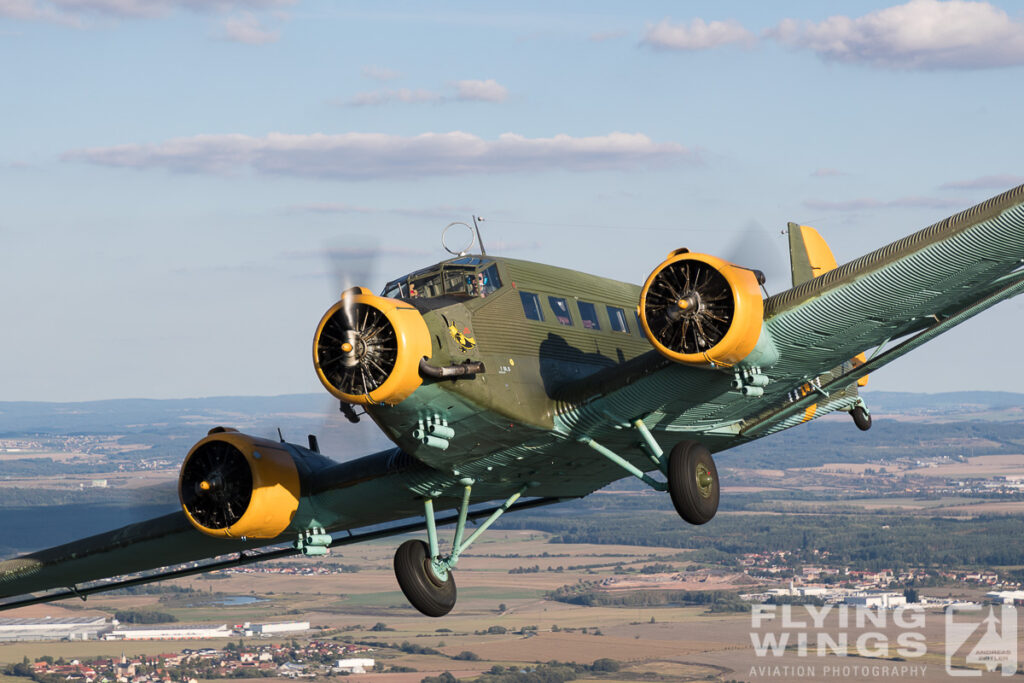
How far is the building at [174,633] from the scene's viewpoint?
11219cm

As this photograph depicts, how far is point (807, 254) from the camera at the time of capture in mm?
33031

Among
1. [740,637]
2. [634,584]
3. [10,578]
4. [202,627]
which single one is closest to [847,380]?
[10,578]

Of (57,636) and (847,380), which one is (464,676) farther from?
(847,380)

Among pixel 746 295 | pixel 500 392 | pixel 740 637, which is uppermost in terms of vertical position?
pixel 746 295

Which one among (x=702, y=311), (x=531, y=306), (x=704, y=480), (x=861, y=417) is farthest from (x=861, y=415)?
(x=702, y=311)

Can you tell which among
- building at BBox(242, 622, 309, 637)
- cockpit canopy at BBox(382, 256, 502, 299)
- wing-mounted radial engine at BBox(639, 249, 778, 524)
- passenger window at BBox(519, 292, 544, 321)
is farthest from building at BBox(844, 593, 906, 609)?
wing-mounted radial engine at BBox(639, 249, 778, 524)

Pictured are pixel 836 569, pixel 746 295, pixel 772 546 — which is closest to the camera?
pixel 746 295

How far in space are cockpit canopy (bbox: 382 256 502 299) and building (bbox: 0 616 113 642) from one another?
306 feet

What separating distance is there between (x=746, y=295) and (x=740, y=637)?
100315mm

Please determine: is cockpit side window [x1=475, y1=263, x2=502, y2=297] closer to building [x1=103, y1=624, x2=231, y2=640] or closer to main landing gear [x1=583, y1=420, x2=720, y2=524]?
main landing gear [x1=583, y1=420, x2=720, y2=524]

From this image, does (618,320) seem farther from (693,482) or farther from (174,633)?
(174,633)

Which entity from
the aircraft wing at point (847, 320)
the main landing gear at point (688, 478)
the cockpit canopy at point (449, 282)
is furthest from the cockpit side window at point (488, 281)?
the main landing gear at point (688, 478)

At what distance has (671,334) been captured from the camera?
22.0 m

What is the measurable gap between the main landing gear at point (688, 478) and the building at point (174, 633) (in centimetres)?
9513
